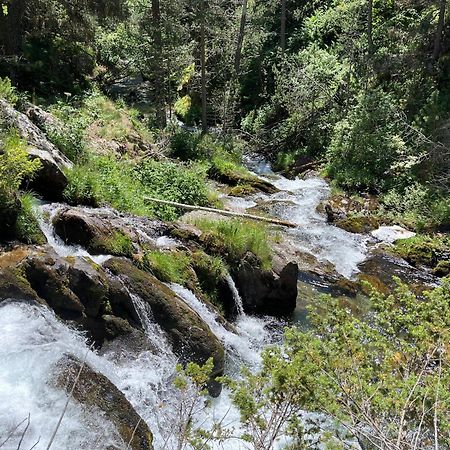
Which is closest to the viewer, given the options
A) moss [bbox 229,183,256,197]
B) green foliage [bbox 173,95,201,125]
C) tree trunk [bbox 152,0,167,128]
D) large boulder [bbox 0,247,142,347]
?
large boulder [bbox 0,247,142,347]

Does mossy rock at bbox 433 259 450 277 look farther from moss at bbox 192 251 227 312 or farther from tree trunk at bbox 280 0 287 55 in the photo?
tree trunk at bbox 280 0 287 55

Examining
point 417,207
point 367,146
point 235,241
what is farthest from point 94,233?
point 367,146

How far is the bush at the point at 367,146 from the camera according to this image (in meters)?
17.7

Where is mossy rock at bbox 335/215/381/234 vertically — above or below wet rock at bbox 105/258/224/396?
below

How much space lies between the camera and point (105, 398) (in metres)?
5.32

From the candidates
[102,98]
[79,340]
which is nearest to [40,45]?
[102,98]

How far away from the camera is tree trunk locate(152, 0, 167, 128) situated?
1925 cm

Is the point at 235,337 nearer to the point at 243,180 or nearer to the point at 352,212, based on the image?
the point at 352,212

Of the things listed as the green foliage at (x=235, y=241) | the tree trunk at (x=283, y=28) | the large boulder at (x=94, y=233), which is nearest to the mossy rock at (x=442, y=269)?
the green foliage at (x=235, y=241)

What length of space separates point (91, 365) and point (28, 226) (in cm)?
254

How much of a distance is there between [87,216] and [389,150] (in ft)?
42.8

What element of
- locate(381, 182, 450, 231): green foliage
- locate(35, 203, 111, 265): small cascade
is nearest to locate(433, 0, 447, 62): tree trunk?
locate(381, 182, 450, 231): green foliage

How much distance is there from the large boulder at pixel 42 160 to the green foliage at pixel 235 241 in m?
2.88

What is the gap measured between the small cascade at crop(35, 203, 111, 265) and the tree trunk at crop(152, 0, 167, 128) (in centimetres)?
1266
